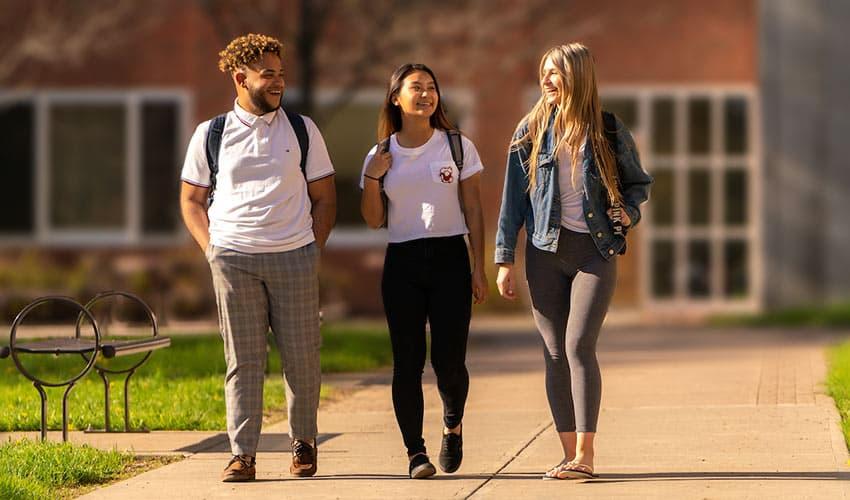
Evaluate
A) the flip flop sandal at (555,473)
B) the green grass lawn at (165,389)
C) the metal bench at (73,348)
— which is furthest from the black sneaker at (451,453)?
the green grass lawn at (165,389)

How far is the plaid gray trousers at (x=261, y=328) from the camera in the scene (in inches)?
311

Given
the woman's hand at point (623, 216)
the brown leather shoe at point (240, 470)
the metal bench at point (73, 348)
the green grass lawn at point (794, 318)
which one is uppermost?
the woman's hand at point (623, 216)

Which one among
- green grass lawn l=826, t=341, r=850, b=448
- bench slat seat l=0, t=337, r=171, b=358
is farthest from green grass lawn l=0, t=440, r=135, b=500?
green grass lawn l=826, t=341, r=850, b=448

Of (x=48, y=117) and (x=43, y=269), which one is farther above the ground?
(x=48, y=117)

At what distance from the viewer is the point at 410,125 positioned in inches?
313

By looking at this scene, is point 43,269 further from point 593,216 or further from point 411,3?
point 593,216

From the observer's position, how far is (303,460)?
796 cm

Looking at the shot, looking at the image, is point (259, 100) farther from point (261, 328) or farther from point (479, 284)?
point (479, 284)

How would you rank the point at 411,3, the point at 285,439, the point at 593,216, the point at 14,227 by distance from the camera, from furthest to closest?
the point at 14,227
the point at 411,3
the point at 285,439
the point at 593,216

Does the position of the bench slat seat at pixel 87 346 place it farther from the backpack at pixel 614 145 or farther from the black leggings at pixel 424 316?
the backpack at pixel 614 145

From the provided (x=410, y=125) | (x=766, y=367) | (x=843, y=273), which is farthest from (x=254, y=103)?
(x=843, y=273)

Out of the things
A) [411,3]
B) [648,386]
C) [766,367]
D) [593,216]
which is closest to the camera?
[593,216]

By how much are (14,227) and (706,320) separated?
32.9 ft

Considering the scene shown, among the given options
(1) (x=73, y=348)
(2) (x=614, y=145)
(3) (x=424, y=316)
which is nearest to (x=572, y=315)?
(3) (x=424, y=316)
